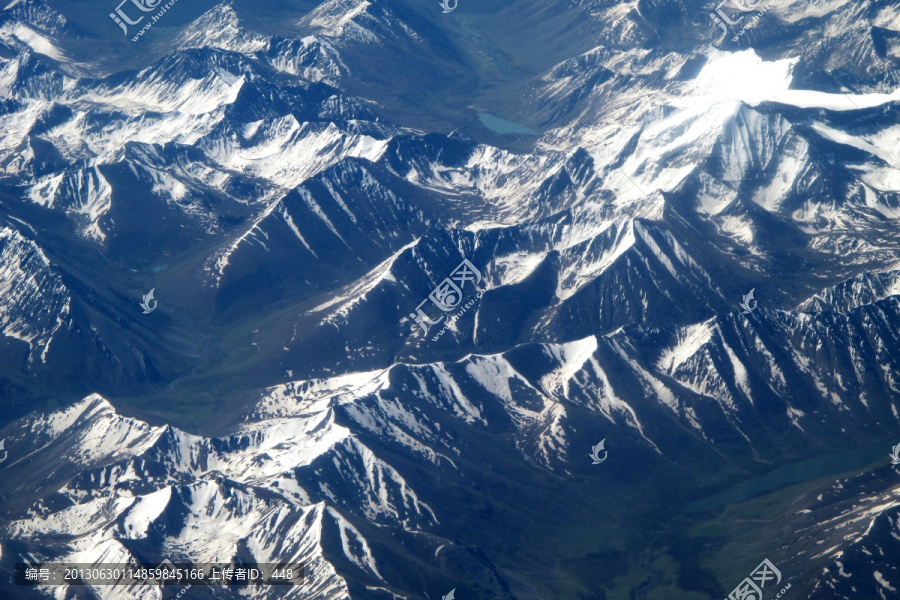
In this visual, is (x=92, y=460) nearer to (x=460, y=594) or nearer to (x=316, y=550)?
(x=316, y=550)

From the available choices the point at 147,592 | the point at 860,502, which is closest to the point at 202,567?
the point at 147,592

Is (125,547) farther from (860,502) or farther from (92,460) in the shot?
(860,502)

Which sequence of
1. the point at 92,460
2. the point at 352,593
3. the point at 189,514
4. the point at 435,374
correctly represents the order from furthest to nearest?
the point at 435,374 → the point at 92,460 → the point at 189,514 → the point at 352,593

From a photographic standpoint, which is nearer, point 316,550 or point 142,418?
point 316,550

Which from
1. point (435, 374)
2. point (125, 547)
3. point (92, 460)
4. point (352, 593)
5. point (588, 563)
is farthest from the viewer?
point (435, 374)

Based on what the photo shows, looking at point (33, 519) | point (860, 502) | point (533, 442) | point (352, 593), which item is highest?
point (33, 519)

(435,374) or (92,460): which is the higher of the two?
(92,460)

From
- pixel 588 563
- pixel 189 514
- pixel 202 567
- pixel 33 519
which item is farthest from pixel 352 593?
pixel 33 519

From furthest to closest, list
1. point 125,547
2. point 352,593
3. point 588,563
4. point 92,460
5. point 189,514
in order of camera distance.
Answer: point 92,460, point 588,563, point 189,514, point 125,547, point 352,593

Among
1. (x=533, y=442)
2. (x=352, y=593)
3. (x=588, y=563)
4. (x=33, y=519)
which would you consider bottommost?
(x=588, y=563)
